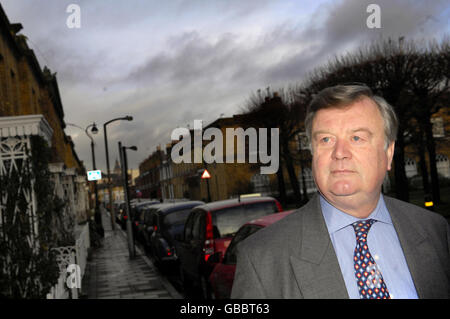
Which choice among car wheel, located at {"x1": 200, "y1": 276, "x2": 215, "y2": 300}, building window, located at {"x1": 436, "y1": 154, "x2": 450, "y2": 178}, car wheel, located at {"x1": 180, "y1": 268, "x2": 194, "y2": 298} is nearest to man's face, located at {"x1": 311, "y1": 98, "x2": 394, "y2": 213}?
car wheel, located at {"x1": 200, "y1": 276, "x2": 215, "y2": 300}

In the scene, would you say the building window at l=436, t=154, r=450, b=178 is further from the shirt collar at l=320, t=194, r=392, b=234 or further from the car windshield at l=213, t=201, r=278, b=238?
the shirt collar at l=320, t=194, r=392, b=234

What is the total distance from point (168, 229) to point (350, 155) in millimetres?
11422

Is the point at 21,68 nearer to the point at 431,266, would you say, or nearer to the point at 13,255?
the point at 13,255

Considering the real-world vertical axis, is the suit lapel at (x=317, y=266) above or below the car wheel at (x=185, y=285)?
above

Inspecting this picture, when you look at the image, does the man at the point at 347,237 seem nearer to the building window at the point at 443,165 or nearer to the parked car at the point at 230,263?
the parked car at the point at 230,263

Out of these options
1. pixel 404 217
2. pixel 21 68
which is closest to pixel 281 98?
pixel 21 68

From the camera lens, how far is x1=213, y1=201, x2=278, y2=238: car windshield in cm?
746

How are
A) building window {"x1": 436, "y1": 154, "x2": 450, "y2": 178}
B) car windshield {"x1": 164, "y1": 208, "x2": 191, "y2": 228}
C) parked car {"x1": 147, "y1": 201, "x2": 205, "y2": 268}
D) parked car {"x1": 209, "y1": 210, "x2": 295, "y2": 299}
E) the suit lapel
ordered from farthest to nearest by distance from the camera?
1. building window {"x1": 436, "y1": 154, "x2": 450, "y2": 178}
2. car windshield {"x1": 164, "y1": 208, "x2": 191, "y2": 228}
3. parked car {"x1": 147, "y1": 201, "x2": 205, "y2": 268}
4. parked car {"x1": 209, "y1": 210, "x2": 295, "y2": 299}
5. the suit lapel

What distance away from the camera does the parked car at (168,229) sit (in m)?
12.1

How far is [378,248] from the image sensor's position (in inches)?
66.4

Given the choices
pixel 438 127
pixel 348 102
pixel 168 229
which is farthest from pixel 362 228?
pixel 438 127

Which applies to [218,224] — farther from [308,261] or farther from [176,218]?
[308,261]

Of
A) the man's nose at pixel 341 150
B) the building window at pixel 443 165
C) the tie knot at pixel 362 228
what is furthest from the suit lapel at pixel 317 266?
the building window at pixel 443 165
